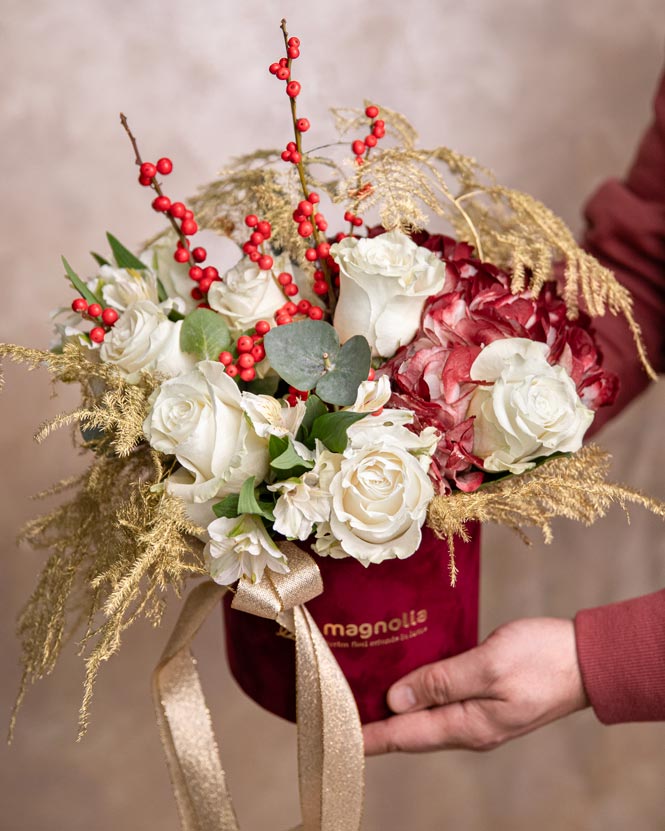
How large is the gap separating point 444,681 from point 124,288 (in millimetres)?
411

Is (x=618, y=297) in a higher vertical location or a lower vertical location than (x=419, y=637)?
higher

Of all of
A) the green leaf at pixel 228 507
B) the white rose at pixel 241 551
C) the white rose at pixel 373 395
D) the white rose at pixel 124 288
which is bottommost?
the white rose at pixel 241 551

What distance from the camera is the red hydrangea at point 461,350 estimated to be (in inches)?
25.1

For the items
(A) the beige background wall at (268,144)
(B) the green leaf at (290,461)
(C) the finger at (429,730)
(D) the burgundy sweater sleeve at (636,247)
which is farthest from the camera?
(A) the beige background wall at (268,144)

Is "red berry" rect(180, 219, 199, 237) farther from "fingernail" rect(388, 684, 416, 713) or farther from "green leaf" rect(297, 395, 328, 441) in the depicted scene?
"fingernail" rect(388, 684, 416, 713)

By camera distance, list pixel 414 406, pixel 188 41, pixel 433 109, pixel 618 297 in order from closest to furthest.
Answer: pixel 414 406, pixel 618 297, pixel 188 41, pixel 433 109

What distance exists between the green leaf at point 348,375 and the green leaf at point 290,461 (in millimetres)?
45

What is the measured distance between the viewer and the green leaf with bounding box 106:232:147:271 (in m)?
0.76

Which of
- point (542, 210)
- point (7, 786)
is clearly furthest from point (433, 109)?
point (7, 786)

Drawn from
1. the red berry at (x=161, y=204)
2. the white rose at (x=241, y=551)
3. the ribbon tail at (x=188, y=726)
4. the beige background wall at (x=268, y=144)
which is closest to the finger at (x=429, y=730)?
the ribbon tail at (x=188, y=726)

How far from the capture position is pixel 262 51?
4.07 feet

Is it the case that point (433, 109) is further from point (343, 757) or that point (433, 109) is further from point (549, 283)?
point (343, 757)

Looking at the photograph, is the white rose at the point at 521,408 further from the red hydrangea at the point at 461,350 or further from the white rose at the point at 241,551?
the white rose at the point at 241,551

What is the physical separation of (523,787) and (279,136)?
3.33 feet
